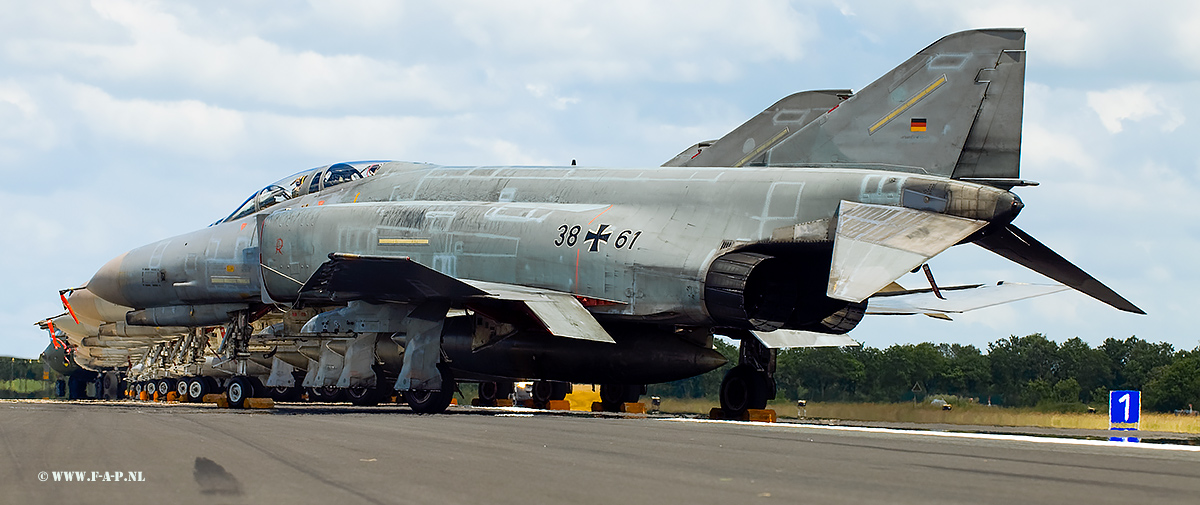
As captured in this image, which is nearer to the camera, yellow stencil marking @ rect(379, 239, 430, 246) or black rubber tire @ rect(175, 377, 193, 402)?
yellow stencil marking @ rect(379, 239, 430, 246)

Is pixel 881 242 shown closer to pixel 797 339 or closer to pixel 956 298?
pixel 797 339

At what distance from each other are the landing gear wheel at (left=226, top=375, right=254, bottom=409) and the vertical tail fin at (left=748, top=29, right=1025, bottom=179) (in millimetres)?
12154

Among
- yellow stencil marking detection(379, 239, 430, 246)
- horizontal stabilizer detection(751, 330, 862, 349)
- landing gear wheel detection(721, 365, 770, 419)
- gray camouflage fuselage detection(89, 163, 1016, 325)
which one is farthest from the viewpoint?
yellow stencil marking detection(379, 239, 430, 246)

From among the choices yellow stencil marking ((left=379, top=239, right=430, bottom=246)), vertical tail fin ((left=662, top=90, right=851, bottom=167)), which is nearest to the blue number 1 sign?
vertical tail fin ((left=662, top=90, right=851, bottom=167))

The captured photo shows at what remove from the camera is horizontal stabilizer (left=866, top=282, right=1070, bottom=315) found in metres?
21.6

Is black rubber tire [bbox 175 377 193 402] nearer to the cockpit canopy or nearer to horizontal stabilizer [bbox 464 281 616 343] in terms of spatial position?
the cockpit canopy

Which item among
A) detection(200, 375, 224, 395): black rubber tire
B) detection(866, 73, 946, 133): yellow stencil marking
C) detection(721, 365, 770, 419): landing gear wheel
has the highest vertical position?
detection(866, 73, 946, 133): yellow stencil marking

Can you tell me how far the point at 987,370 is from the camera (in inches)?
1789

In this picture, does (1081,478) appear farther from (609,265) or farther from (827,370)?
(827,370)

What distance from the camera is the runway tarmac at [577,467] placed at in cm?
658

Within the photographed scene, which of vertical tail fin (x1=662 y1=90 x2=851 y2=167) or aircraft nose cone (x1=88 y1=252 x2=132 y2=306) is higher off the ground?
vertical tail fin (x1=662 y1=90 x2=851 y2=167)

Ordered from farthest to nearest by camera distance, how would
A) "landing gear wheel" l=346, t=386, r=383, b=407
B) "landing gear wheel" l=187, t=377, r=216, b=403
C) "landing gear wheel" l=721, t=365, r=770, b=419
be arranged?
"landing gear wheel" l=187, t=377, r=216, b=403, "landing gear wheel" l=346, t=386, r=383, b=407, "landing gear wheel" l=721, t=365, r=770, b=419

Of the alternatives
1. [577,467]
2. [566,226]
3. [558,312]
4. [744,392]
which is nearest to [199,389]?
[566,226]

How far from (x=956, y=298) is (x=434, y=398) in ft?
32.7
